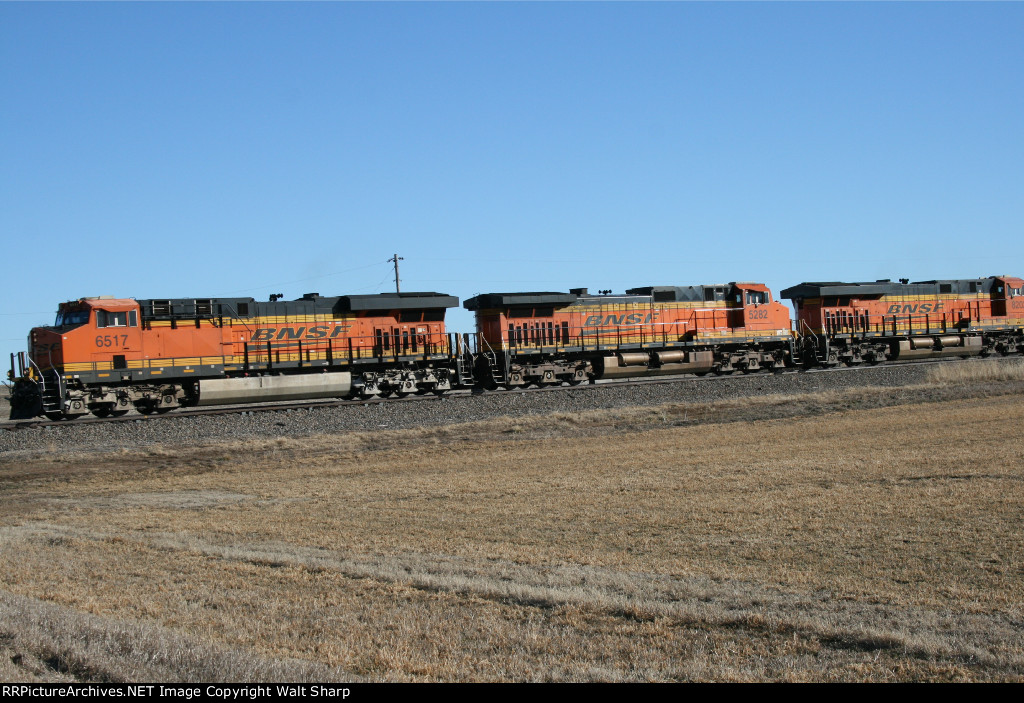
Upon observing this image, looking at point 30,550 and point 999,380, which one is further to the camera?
point 999,380

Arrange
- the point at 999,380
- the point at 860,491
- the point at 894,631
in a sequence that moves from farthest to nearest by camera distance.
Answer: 1. the point at 999,380
2. the point at 860,491
3. the point at 894,631

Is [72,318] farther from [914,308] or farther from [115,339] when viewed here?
[914,308]

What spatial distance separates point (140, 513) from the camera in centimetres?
1195

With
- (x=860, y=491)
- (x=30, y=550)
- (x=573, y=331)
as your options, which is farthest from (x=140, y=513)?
(x=573, y=331)

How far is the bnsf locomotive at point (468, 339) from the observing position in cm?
2484

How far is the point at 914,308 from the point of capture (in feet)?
135

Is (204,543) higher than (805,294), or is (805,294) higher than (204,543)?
(805,294)

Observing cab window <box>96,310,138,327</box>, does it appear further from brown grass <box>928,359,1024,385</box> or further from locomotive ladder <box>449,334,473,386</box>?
brown grass <box>928,359,1024,385</box>

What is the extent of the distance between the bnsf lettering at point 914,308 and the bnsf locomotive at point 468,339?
6 cm

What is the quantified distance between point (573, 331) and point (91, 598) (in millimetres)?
26243

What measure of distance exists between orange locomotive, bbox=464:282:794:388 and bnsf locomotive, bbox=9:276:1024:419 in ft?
0.18

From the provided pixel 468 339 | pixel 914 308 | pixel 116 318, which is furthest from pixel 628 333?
pixel 116 318

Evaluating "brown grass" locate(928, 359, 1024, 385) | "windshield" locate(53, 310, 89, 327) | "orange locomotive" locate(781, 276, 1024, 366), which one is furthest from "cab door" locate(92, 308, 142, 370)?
"orange locomotive" locate(781, 276, 1024, 366)

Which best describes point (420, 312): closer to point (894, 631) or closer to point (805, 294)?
point (805, 294)
